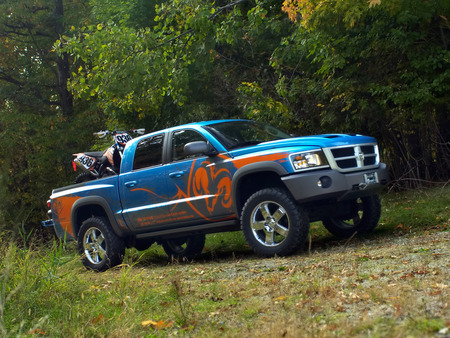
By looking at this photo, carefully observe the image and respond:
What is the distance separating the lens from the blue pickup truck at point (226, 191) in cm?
782

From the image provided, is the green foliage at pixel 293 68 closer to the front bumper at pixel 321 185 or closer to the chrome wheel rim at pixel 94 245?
the chrome wheel rim at pixel 94 245

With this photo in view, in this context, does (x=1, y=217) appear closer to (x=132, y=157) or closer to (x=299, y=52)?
(x=132, y=157)

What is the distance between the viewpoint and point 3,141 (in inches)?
1119

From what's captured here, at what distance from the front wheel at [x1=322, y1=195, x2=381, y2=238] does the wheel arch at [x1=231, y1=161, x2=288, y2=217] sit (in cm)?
125

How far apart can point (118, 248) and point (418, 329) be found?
656cm

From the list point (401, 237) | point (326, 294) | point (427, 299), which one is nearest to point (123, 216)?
point (401, 237)

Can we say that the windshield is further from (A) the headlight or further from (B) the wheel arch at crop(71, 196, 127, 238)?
(B) the wheel arch at crop(71, 196, 127, 238)

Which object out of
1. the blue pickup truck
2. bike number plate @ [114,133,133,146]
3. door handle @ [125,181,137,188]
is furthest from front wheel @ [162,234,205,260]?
bike number plate @ [114,133,133,146]

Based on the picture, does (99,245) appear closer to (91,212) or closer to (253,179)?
(91,212)

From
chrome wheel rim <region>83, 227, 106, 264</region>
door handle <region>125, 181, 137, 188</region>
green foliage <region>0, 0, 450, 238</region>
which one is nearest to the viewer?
door handle <region>125, 181, 137, 188</region>

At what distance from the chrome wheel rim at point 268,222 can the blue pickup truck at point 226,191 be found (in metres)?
0.01

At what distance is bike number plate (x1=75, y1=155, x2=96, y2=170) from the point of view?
438 inches

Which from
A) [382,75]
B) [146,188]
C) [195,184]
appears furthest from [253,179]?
[382,75]

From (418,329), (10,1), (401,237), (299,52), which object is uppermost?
(10,1)
